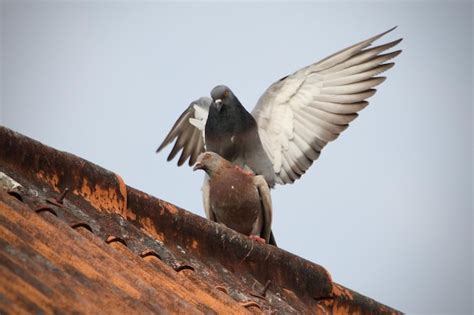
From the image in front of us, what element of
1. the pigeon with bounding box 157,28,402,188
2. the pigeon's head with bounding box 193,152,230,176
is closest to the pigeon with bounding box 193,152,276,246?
the pigeon's head with bounding box 193,152,230,176

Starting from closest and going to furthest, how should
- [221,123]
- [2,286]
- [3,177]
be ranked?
[2,286], [3,177], [221,123]

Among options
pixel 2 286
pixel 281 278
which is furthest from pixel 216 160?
pixel 2 286

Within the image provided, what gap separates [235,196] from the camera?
25.1 ft

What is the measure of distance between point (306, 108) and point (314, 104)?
12 cm

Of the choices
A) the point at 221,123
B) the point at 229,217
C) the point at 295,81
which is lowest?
the point at 229,217

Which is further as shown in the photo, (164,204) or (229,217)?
(229,217)

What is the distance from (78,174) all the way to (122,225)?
0.40 m

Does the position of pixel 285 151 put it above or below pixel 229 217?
above

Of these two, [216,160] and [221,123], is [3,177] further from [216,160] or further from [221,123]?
[221,123]

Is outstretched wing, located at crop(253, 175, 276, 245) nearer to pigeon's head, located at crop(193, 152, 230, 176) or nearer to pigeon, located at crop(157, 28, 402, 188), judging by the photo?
pigeon's head, located at crop(193, 152, 230, 176)

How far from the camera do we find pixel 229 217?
7824mm

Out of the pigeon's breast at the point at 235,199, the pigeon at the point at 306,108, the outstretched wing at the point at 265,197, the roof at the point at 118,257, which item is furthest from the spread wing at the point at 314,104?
the roof at the point at 118,257

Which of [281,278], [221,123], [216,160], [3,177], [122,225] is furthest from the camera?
[221,123]

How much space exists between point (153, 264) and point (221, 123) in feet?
14.8
